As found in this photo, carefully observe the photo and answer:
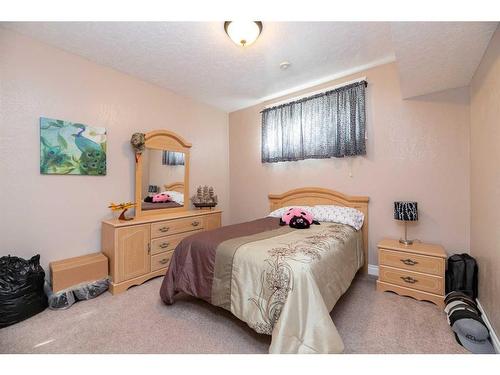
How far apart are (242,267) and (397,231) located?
2.05m

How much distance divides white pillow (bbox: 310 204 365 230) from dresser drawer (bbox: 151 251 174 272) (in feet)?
6.42

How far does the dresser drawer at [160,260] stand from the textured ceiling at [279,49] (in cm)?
232

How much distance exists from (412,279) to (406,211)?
67 cm

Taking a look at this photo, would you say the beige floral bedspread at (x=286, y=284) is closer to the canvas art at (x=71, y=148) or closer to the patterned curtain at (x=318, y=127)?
the patterned curtain at (x=318, y=127)

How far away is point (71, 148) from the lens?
2.37 m

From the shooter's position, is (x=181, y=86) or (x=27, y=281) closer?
(x=27, y=281)

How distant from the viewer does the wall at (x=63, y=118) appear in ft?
6.64

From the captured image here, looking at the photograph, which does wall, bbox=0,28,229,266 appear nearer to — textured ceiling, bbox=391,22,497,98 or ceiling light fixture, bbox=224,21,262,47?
ceiling light fixture, bbox=224,21,262,47

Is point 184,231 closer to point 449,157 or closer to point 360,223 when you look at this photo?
point 360,223

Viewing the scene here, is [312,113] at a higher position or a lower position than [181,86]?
lower

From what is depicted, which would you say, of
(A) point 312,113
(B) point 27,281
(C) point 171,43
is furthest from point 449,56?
(B) point 27,281

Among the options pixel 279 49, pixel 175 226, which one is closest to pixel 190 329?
pixel 175 226

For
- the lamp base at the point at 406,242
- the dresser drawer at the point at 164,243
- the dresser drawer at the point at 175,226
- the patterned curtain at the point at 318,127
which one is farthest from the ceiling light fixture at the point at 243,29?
the lamp base at the point at 406,242

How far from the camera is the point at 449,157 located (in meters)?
2.29
